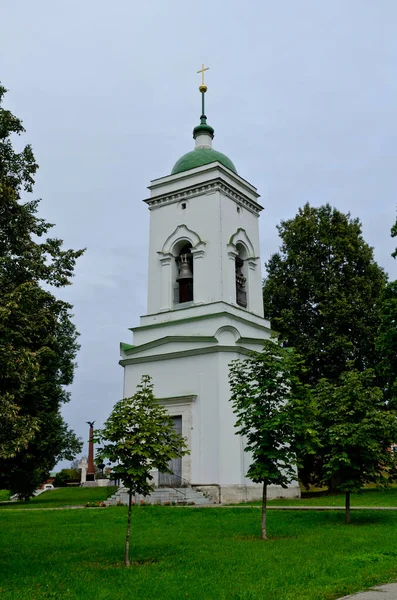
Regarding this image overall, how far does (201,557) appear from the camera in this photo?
990cm

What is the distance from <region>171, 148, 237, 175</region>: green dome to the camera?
94.4ft

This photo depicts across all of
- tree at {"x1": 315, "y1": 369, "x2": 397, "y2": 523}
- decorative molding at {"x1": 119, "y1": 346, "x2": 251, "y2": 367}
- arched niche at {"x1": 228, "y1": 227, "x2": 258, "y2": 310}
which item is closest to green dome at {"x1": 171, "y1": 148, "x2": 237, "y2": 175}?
arched niche at {"x1": 228, "y1": 227, "x2": 258, "y2": 310}

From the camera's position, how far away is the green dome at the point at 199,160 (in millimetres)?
28781

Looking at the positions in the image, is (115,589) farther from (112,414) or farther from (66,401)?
(66,401)

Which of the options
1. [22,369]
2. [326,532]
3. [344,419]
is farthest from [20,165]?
[326,532]

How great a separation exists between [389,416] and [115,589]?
31.8 feet

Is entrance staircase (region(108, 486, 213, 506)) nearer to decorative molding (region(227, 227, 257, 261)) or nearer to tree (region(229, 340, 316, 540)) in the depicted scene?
tree (region(229, 340, 316, 540))

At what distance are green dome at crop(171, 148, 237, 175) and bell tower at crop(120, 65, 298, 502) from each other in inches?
2.7

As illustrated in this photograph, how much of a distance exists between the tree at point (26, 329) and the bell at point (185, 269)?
633 cm

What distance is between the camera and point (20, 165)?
17.3 meters

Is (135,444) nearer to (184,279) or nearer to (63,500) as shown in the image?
(184,279)

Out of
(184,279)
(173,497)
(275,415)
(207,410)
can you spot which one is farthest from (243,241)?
(275,415)

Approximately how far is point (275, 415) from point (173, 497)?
10.5 metres

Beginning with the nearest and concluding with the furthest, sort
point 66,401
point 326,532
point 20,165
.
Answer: point 326,532, point 20,165, point 66,401
